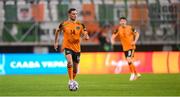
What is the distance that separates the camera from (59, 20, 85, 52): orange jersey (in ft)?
59.0

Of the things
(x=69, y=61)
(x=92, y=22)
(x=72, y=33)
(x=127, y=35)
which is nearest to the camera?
(x=69, y=61)

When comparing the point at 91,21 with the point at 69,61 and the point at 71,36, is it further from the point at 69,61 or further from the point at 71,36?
the point at 69,61

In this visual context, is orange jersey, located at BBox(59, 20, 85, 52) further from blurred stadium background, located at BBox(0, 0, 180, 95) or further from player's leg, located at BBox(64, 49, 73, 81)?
blurred stadium background, located at BBox(0, 0, 180, 95)

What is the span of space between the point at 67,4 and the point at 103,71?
30.2ft

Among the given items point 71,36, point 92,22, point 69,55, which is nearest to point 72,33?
point 71,36

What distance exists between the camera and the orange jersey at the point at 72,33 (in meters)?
18.0

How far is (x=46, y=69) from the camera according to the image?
31438 millimetres

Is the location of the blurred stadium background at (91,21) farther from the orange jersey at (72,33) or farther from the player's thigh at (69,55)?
the player's thigh at (69,55)

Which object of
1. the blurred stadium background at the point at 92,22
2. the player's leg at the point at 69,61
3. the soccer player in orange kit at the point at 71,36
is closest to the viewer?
the player's leg at the point at 69,61

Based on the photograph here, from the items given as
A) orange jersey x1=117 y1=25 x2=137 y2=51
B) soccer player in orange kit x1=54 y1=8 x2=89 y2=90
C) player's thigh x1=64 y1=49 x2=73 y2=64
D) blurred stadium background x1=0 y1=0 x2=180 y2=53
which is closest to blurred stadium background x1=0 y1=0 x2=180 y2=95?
blurred stadium background x1=0 y1=0 x2=180 y2=53

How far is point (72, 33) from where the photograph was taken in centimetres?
1797

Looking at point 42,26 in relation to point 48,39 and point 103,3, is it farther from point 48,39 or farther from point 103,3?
point 103,3

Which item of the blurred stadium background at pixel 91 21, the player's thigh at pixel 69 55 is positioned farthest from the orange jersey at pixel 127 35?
the blurred stadium background at pixel 91 21

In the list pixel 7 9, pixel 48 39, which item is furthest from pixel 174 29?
pixel 7 9
